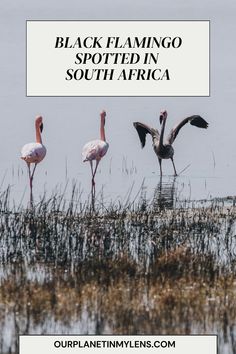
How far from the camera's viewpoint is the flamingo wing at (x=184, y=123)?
28.3 metres

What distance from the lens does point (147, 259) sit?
1480 cm

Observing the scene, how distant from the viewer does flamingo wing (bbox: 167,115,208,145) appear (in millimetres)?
28297

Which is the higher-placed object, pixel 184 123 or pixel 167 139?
pixel 184 123

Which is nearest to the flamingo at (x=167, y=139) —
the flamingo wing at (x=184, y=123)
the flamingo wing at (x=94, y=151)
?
the flamingo wing at (x=184, y=123)

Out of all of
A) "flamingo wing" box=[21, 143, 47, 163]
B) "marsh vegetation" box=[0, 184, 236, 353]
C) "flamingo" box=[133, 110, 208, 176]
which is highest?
"flamingo" box=[133, 110, 208, 176]

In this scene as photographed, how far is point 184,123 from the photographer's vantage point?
93.7 feet

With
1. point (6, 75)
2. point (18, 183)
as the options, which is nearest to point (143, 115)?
point (18, 183)

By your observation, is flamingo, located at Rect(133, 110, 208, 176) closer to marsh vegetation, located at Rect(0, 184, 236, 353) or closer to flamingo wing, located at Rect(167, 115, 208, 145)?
flamingo wing, located at Rect(167, 115, 208, 145)

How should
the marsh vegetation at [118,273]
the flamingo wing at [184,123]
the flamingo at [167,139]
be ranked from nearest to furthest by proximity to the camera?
1. the marsh vegetation at [118,273]
2. the flamingo at [167,139]
3. the flamingo wing at [184,123]

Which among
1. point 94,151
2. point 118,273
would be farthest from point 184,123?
point 118,273

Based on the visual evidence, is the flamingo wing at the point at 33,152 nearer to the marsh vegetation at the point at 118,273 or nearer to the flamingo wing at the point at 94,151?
the flamingo wing at the point at 94,151

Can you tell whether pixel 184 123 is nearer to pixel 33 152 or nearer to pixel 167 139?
pixel 167 139

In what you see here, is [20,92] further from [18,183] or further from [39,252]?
[39,252]

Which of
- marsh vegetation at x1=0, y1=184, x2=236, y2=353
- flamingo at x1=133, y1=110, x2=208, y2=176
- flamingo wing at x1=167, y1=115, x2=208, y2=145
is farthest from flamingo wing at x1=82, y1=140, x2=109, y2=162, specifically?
marsh vegetation at x1=0, y1=184, x2=236, y2=353
